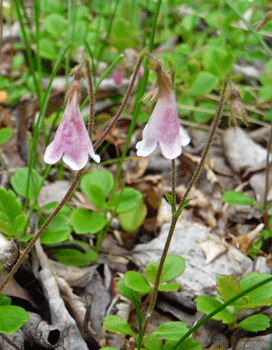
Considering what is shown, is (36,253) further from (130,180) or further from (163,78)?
(163,78)

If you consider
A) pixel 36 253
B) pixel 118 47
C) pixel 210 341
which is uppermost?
pixel 118 47

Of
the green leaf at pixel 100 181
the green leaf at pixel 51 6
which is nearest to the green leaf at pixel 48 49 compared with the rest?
the green leaf at pixel 51 6

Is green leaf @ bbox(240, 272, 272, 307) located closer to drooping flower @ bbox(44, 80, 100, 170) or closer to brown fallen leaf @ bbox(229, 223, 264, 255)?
brown fallen leaf @ bbox(229, 223, 264, 255)

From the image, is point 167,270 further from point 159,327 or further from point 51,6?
point 51,6

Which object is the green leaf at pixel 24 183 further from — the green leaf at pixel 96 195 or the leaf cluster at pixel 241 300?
the leaf cluster at pixel 241 300

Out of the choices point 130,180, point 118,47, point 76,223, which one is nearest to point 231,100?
point 76,223

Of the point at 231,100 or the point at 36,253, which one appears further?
the point at 36,253

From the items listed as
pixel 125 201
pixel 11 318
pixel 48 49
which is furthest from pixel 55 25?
pixel 11 318
